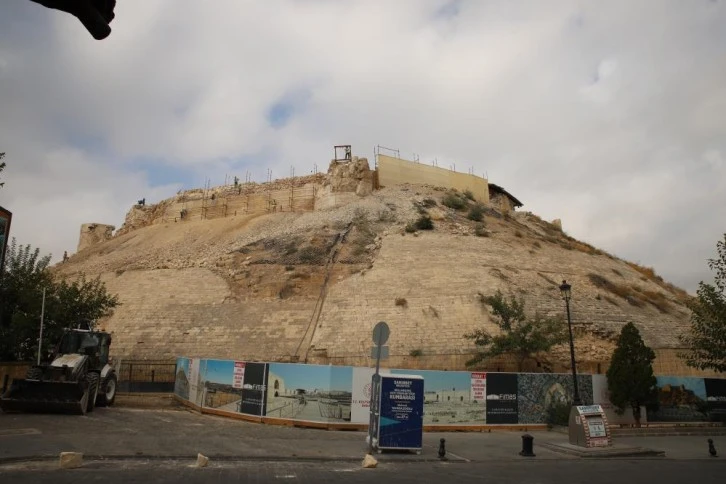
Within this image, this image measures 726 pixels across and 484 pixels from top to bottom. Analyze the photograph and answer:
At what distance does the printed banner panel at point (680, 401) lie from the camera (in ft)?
56.9

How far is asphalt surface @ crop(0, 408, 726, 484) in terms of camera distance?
8117 mm

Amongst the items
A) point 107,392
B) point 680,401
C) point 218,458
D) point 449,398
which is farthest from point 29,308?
point 680,401

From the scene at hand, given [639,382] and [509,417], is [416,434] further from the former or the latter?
[639,382]

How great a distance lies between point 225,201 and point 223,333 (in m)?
25.9

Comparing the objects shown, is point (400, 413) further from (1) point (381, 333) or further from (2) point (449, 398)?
(2) point (449, 398)

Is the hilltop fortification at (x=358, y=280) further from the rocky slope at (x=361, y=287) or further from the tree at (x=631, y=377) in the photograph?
the tree at (x=631, y=377)

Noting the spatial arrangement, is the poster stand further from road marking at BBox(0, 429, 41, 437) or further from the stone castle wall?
the stone castle wall

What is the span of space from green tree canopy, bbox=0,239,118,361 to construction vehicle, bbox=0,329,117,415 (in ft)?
7.10

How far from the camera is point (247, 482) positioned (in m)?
7.41

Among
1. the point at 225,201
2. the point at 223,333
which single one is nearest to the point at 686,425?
the point at 223,333

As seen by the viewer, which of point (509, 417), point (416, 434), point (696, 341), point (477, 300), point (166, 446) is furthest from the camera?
point (477, 300)

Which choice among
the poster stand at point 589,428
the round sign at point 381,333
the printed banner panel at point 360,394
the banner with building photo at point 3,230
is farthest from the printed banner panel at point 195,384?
the poster stand at point 589,428

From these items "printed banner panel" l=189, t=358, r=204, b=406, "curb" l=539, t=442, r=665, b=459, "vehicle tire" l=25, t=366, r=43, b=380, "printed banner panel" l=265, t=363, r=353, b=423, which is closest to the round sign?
"printed banner panel" l=265, t=363, r=353, b=423

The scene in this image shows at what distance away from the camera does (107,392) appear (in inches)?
659
